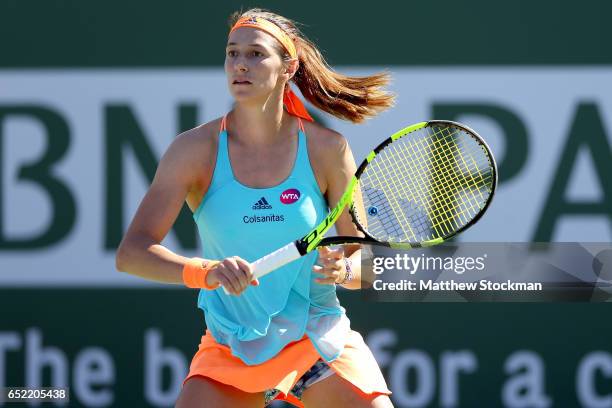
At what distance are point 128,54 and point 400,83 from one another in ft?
3.62

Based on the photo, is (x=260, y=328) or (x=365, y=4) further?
(x=365, y=4)

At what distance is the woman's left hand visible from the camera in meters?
3.35

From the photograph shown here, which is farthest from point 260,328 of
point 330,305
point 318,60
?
point 318,60

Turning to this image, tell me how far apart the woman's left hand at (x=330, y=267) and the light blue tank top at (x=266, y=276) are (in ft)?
0.50

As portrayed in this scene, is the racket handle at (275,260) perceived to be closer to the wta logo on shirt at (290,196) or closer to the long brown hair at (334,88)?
the wta logo on shirt at (290,196)

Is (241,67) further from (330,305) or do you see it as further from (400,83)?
(400,83)

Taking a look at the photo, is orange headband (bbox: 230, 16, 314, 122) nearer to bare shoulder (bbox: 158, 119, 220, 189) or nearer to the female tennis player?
the female tennis player

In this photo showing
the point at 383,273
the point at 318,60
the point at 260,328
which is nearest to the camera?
the point at 260,328

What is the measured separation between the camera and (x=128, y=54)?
5211mm

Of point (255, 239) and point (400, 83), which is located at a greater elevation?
point (400, 83)

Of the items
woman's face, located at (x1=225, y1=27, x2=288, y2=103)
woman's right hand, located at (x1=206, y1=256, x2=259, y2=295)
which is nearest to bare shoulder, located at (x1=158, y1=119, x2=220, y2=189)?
woman's face, located at (x1=225, y1=27, x2=288, y2=103)

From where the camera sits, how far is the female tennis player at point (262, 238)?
340cm

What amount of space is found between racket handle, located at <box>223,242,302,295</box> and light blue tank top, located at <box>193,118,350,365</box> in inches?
7.1

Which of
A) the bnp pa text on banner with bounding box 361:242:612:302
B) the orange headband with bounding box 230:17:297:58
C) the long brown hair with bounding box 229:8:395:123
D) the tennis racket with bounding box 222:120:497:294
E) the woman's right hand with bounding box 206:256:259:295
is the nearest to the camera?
the woman's right hand with bounding box 206:256:259:295
